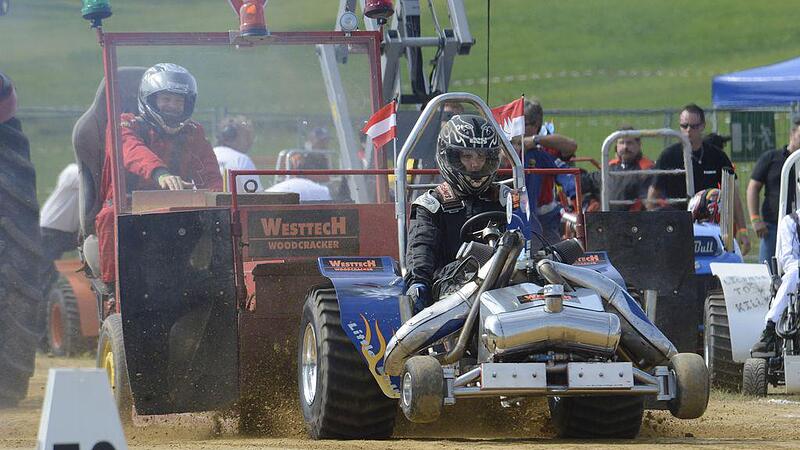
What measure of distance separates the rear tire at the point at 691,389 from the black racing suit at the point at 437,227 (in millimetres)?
1377

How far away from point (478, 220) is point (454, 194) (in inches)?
8.6

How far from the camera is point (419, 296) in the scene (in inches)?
326

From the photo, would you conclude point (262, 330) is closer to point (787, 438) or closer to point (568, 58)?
point (787, 438)

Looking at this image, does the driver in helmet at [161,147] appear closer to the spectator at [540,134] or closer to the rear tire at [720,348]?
the spectator at [540,134]

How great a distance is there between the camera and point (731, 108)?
1900 cm

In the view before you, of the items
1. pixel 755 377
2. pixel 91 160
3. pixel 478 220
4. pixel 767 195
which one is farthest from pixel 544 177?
pixel 767 195

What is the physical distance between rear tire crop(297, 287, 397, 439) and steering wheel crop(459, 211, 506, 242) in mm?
A: 744

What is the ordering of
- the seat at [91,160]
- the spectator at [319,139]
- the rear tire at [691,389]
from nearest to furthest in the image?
1. the rear tire at [691,389]
2. the seat at [91,160]
3. the spectator at [319,139]

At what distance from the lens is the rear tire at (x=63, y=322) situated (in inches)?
618

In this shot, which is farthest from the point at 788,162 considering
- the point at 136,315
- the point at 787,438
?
the point at 136,315

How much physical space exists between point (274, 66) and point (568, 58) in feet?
138

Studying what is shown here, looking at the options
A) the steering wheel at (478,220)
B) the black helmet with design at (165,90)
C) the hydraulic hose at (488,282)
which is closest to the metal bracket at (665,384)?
the hydraulic hose at (488,282)

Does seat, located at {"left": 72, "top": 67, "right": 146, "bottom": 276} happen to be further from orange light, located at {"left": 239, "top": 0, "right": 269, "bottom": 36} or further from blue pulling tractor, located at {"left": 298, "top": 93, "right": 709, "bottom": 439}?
blue pulling tractor, located at {"left": 298, "top": 93, "right": 709, "bottom": 439}

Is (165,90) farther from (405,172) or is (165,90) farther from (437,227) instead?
(437,227)
